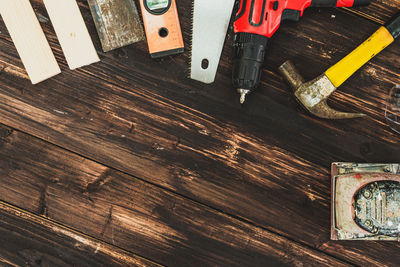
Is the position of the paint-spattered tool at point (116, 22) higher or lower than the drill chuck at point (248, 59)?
higher

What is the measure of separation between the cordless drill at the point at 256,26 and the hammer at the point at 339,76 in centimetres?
9

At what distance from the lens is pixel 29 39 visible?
736mm

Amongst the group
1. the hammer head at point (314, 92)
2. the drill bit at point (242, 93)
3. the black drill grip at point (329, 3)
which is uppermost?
the black drill grip at point (329, 3)

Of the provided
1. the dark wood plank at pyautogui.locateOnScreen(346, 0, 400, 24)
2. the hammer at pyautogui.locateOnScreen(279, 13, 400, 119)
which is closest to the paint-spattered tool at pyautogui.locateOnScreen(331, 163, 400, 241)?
the hammer at pyautogui.locateOnScreen(279, 13, 400, 119)

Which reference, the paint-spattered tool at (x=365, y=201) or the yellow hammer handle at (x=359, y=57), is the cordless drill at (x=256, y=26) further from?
the paint-spattered tool at (x=365, y=201)

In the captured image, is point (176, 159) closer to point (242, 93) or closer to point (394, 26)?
point (242, 93)

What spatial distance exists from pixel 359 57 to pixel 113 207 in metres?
0.71

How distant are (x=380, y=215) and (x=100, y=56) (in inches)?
30.5

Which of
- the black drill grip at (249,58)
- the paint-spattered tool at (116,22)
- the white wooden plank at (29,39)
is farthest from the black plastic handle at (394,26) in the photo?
the white wooden plank at (29,39)

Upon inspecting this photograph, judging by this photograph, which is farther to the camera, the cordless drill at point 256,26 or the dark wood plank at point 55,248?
the dark wood plank at point 55,248

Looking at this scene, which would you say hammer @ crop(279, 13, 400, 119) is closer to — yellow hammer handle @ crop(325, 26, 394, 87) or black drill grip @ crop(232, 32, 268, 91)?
yellow hammer handle @ crop(325, 26, 394, 87)

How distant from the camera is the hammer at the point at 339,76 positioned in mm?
684

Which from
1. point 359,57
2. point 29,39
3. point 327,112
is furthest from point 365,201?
point 29,39

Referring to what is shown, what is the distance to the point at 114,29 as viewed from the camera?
733 millimetres
